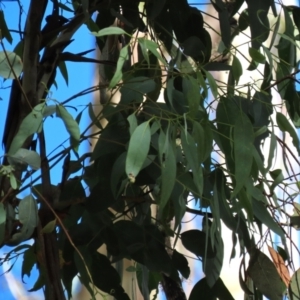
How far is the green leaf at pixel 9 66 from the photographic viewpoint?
659 mm

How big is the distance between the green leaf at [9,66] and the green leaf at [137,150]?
7.3 inches

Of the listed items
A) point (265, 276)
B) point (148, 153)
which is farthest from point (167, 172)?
point (265, 276)

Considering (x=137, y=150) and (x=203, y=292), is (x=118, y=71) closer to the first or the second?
(x=137, y=150)

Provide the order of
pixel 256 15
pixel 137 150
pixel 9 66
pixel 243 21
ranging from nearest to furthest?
1. pixel 137 150
2. pixel 9 66
3. pixel 256 15
4. pixel 243 21

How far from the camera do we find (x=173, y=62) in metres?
0.73

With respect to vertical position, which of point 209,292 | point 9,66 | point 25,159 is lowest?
point 209,292

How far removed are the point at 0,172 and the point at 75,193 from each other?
224 millimetres

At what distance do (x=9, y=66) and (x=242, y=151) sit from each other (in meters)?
0.29

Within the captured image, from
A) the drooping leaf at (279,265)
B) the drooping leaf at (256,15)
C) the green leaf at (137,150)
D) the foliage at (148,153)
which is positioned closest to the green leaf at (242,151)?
the foliage at (148,153)

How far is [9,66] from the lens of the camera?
0.67m

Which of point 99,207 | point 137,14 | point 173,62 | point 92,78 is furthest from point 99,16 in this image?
point 92,78

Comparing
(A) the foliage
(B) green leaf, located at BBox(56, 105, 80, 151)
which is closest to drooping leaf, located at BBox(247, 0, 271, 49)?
(A) the foliage

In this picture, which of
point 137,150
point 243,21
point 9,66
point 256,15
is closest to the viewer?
point 137,150

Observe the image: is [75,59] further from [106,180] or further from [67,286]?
[67,286]
